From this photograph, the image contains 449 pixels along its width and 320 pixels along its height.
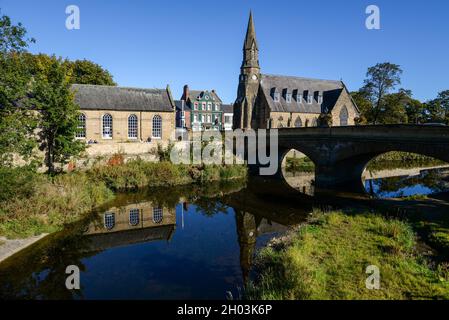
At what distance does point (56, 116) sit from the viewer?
22.9 m

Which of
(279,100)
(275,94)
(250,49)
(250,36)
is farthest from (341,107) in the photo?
(250,36)

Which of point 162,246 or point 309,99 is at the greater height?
point 309,99

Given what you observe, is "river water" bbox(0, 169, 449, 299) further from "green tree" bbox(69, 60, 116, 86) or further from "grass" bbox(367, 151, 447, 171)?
"green tree" bbox(69, 60, 116, 86)

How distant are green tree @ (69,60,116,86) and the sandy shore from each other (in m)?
37.9

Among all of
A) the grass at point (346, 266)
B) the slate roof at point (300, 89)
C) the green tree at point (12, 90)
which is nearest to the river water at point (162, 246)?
the grass at point (346, 266)

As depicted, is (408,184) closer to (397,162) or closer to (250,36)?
(397,162)

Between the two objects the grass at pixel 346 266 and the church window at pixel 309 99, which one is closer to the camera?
the grass at pixel 346 266

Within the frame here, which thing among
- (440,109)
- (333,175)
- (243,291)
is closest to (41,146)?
(243,291)

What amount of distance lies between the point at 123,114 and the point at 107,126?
7.47 feet

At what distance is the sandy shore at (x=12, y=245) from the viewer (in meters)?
11.7

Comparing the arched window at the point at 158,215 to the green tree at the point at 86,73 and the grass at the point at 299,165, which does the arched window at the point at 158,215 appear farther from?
the green tree at the point at 86,73

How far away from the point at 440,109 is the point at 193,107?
5413 cm

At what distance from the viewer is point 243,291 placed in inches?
389
